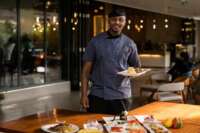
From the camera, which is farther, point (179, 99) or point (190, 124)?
point (179, 99)

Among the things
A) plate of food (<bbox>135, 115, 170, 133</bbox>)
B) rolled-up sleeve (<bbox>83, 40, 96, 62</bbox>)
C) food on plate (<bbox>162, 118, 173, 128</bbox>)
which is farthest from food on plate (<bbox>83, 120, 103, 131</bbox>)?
rolled-up sleeve (<bbox>83, 40, 96, 62</bbox>)

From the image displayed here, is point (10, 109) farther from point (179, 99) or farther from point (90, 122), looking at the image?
point (90, 122)

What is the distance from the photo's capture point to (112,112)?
3.23m

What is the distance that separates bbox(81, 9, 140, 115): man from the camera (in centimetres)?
321

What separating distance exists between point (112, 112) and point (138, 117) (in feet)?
2.57

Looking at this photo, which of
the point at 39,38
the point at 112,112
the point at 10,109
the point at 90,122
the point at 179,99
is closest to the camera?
the point at 90,122

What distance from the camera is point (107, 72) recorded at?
3201mm

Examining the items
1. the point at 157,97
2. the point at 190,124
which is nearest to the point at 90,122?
the point at 190,124

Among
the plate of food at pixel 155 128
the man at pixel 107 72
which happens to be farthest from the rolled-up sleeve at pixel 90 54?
the plate of food at pixel 155 128

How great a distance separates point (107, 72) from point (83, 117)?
732 millimetres

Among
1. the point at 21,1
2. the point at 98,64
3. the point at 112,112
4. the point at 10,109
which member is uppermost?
the point at 21,1

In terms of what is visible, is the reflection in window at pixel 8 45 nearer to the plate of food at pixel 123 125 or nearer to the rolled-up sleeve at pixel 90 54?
the rolled-up sleeve at pixel 90 54

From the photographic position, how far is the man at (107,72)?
10.5ft

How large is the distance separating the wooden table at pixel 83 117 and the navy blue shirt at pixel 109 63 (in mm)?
319
